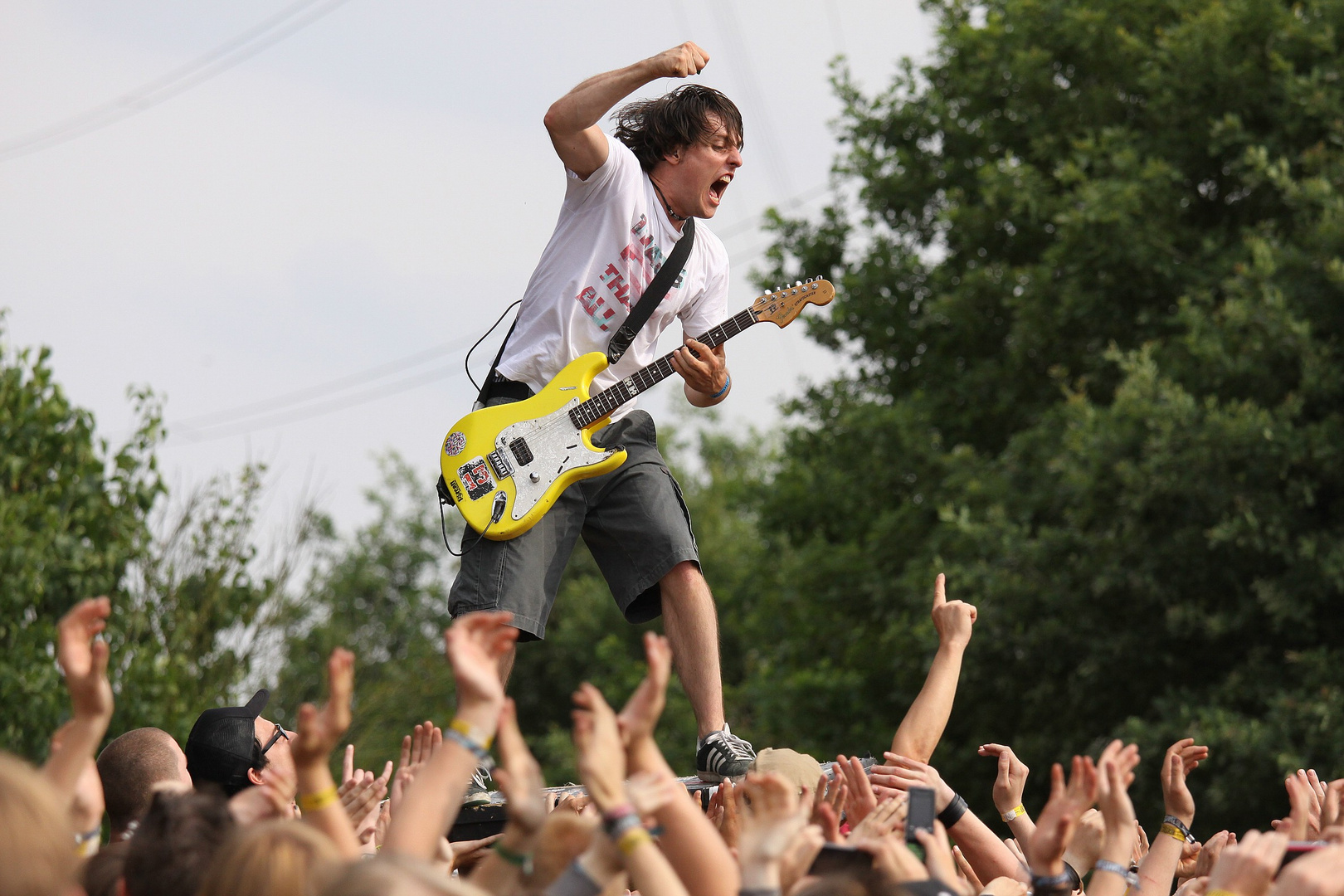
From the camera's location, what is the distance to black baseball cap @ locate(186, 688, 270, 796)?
424cm

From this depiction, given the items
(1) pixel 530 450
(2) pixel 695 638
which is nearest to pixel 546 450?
(1) pixel 530 450

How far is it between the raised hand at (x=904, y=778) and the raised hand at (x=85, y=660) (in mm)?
1857

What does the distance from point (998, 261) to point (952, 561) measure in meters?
3.75

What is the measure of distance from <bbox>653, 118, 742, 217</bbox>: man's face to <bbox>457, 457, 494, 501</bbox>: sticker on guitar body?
3.76 ft

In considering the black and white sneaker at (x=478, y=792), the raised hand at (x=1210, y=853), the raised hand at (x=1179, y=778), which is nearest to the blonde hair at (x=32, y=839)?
the black and white sneaker at (x=478, y=792)

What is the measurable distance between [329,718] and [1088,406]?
900 centimetres

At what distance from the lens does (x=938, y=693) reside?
3.96 metres

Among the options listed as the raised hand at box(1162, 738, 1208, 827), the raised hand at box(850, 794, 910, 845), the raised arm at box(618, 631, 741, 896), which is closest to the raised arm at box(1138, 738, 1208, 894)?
the raised hand at box(1162, 738, 1208, 827)

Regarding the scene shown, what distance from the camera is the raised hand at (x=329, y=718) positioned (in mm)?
2406

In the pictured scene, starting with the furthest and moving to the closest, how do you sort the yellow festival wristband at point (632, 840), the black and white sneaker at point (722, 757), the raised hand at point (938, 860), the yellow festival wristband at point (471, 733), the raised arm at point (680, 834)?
1. the black and white sneaker at point (722, 757)
2. the raised hand at point (938, 860)
3. the raised arm at point (680, 834)
4. the yellow festival wristband at point (471, 733)
5. the yellow festival wristband at point (632, 840)

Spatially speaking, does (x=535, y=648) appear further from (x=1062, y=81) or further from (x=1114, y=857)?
(x=1114, y=857)

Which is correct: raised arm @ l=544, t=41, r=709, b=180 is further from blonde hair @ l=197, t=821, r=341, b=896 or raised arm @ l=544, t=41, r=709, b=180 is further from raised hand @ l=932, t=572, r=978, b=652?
blonde hair @ l=197, t=821, r=341, b=896

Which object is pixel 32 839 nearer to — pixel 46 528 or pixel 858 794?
pixel 858 794

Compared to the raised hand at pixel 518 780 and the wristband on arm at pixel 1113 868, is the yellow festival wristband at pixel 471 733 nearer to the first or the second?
the raised hand at pixel 518 780
